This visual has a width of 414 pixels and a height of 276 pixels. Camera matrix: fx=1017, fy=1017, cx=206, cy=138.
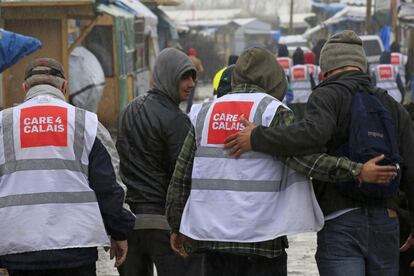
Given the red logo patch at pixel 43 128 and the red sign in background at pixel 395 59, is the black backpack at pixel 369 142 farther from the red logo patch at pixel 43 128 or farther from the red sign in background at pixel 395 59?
the red sign in background at pixel 395 59

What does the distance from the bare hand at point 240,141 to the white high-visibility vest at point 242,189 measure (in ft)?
0.11

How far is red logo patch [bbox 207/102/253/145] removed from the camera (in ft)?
14.9

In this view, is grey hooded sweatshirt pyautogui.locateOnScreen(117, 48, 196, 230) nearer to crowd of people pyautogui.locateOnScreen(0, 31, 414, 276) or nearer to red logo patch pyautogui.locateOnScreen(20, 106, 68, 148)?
crowd of people pyautogui.locateOnScreen(0, 31, 414, 276)

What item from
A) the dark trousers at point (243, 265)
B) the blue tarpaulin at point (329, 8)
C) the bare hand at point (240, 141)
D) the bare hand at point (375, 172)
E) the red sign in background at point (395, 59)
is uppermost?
the bare hand at point (240, 141)

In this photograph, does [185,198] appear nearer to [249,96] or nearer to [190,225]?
[190,225]

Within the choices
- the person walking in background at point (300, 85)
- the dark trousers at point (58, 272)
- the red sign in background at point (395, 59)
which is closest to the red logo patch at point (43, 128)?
the dark trousers at point (58, 272)

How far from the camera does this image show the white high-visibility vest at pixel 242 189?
4402 mm

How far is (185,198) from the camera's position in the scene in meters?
4.78

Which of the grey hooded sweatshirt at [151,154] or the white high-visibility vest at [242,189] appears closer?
the white high-visibility vest at [242,189]

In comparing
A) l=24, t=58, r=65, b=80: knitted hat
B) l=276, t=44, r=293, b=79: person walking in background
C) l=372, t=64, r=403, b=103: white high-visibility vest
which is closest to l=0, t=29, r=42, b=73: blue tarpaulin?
l=24, t=58, r=65, b=80: knitted hat

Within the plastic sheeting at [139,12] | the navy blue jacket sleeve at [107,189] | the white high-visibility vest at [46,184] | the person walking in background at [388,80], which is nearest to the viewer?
the white high-visibility vest at [46,184]

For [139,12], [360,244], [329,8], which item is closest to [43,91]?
[360,244]

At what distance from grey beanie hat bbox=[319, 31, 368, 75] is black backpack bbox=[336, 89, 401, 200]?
0.25 meters

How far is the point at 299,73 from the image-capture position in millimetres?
19172
